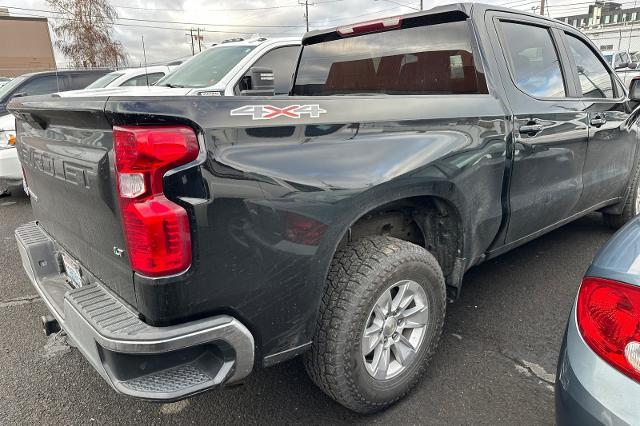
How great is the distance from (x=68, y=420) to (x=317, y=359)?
4.20 ft

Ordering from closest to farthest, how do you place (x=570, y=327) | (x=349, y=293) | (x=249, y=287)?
1. (x=570, y=327)
2. (x=249, y=287)
3. (x=349, y=293)

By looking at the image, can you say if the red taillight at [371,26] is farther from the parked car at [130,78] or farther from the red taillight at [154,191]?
the parked car at [130,78]

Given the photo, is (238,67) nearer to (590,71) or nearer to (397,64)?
(397,64)

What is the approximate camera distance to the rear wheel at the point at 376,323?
6.54 feet

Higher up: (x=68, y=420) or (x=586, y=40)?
(x=586, y=40)

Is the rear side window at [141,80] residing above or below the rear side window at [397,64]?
above

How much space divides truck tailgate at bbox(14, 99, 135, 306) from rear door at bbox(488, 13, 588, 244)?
2150mm

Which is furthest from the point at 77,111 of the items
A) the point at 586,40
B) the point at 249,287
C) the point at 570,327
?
the point at 586,40

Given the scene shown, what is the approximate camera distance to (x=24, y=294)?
3660 millimetres

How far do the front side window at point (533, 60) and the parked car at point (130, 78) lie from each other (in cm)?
605

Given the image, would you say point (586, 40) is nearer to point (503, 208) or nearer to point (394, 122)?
point (503, 208)

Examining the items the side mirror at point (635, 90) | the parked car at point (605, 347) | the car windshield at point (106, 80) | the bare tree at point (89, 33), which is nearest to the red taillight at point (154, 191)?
the parked car at point (605, 347)

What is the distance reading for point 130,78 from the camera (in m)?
7.88

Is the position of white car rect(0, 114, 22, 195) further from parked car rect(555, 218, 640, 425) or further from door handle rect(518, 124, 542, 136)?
parked car rect(555, 218, 640, 425)
